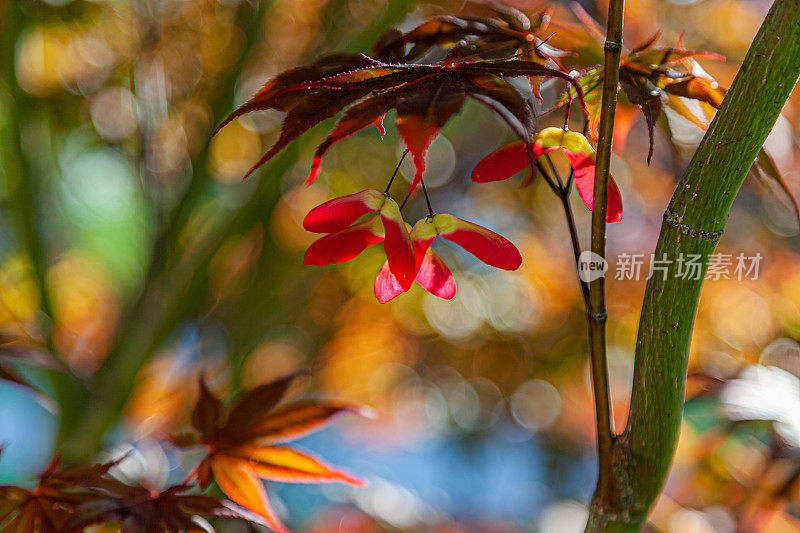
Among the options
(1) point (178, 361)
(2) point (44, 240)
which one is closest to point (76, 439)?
(2) point (44, 240)

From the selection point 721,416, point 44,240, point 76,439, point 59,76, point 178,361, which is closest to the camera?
point 721,416

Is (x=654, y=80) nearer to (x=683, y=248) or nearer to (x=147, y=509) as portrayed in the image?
(x=683, y=248)

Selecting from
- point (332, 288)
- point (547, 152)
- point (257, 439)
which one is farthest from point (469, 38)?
point (332, 288)

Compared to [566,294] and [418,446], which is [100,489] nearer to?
[566,294]

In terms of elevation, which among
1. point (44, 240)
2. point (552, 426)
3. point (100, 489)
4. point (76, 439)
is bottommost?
point (552, 426)

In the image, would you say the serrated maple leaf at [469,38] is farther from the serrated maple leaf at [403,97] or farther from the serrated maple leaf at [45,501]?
the serrated maple leaf at [45,501]

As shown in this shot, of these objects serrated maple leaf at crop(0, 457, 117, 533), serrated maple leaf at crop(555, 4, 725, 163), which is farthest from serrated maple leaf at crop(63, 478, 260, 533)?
serrated maple leaf at crop(555, 4, 725, 163)
